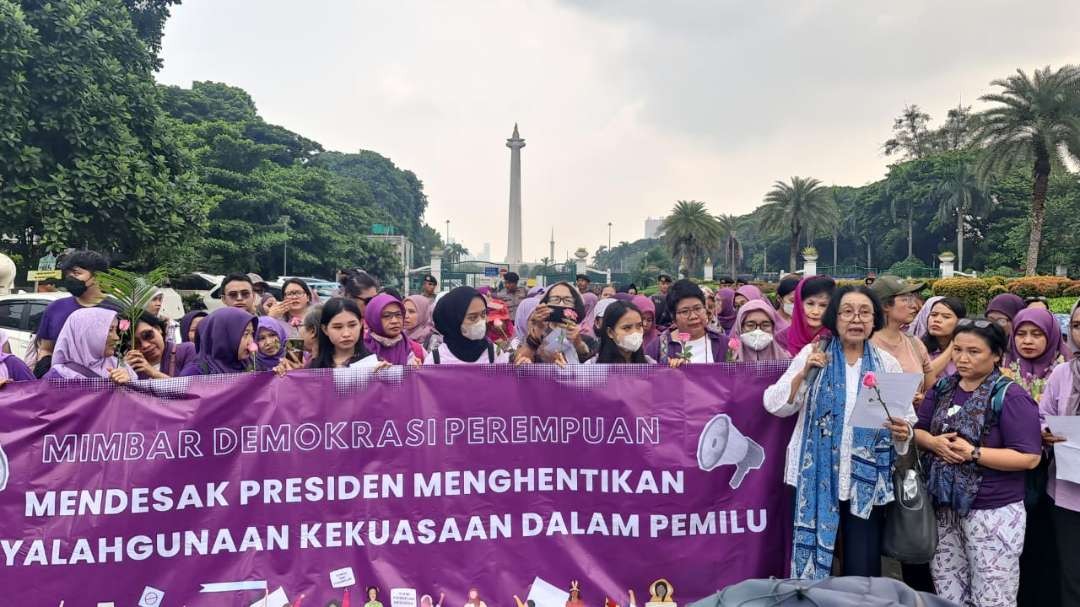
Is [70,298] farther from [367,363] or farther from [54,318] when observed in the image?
[367,363]

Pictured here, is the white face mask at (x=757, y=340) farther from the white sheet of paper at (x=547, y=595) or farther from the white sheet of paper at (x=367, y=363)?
the white sheet of paper at (x=367, y=363)

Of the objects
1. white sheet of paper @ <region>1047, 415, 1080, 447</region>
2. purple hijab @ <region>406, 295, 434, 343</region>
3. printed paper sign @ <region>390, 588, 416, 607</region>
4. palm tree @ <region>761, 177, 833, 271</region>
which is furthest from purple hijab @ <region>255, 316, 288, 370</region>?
palm tree @ <region>761, 177, 833, 271</region>

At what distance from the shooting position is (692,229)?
50188mm

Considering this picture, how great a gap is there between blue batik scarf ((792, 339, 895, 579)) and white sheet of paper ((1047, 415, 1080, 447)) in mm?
617

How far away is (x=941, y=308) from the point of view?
448cm

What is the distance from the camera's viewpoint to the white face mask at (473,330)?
4117mm

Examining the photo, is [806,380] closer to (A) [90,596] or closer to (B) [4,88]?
(A) [90,596]

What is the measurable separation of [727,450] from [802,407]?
40 centimetres

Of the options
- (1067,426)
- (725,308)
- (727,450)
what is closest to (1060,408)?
(1067,426)

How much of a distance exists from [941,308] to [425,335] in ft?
11.2

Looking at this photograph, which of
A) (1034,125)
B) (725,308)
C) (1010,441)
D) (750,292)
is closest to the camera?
(1010,441)

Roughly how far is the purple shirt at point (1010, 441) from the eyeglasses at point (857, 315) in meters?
0.58

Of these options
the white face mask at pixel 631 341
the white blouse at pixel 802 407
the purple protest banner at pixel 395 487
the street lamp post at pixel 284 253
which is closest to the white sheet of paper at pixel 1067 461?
the white blouse at pixel 802 407

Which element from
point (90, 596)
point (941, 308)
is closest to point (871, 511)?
point (941, 308)
